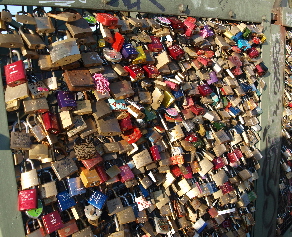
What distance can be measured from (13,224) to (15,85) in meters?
1.02

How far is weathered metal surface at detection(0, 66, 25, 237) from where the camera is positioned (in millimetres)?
2137

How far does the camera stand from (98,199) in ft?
→ 8.02

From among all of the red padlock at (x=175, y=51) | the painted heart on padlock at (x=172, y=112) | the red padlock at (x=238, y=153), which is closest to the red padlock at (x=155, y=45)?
the red padlock at (x=175, y=51)

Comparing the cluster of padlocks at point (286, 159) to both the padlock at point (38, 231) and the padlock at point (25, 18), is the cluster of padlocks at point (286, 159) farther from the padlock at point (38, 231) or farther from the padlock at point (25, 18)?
the padlock at point (25, 18)

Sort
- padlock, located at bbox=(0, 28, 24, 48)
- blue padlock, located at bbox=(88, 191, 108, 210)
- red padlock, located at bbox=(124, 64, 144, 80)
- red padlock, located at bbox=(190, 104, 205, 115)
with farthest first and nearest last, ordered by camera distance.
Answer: red padlock, located at bbox=(190, 104, 205, 115) < red padlock, located at bbox=(124, 64, 144, 80) < blue padlock, located at bbox=(88, 191, 108, 210) < padlock, located at bbox=(0, 28, 24, 48)

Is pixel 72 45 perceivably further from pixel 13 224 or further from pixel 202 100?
pixel 202 100

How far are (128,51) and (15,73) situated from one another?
97cm

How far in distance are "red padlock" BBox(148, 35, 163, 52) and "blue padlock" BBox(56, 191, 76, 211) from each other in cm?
153

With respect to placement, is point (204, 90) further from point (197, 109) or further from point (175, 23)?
point (175, 23)

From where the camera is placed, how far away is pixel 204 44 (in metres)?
3.33

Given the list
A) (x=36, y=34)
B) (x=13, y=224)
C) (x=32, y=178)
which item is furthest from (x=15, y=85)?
(x=13, y=224)

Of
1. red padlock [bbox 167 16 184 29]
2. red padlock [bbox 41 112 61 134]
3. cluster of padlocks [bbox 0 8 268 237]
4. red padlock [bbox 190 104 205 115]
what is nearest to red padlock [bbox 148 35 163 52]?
cluster of padlocks [bbox 0 8 268 237]

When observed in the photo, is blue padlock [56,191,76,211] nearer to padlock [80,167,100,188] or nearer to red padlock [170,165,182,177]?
padlock [80,167,100,188]

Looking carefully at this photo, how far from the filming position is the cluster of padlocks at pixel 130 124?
2229 millimetres
